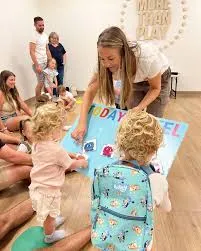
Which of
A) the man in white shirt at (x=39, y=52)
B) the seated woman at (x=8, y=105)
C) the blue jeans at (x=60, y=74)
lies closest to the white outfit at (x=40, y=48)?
the man in white shirt at (x=39, y=52)

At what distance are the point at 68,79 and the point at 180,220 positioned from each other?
4.60 m

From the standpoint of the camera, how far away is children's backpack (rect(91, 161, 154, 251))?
975mm

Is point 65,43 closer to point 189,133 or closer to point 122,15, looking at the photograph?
point 122,15

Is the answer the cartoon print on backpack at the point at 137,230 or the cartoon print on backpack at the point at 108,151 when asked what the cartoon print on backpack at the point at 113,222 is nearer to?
the cartoon print on backpack at the point at 137,230

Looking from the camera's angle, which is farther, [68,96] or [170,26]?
[170,26]

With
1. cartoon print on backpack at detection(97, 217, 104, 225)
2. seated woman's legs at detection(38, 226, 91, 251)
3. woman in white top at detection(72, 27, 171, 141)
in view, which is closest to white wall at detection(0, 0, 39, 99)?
woman in white top at detection(72, 27, 171, 141)

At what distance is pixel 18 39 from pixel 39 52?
0.40 meters

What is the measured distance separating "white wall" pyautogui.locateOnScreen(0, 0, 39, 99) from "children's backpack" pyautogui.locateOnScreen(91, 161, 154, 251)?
3.59 metres

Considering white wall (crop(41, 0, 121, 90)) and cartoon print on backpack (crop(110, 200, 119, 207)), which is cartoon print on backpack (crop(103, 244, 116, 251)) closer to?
cartoon print on backpack (crop(110, 200, 119, 207))

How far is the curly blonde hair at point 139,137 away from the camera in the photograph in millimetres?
988

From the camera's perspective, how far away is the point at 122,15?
5.43m

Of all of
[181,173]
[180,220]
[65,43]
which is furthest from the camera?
[65,43]

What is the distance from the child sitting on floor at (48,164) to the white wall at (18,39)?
306 cm

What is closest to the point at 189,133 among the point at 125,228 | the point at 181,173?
the point at 181,173
